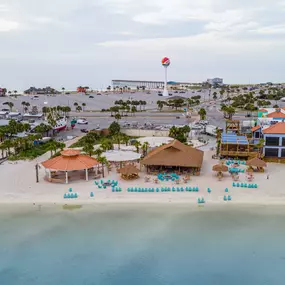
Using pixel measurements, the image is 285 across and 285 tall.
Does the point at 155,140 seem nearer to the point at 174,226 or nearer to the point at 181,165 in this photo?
the point at 181,165

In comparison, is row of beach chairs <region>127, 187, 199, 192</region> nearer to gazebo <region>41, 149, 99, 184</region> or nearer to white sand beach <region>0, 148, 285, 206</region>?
white sand beach <region>0, 148, 285, 206</region>

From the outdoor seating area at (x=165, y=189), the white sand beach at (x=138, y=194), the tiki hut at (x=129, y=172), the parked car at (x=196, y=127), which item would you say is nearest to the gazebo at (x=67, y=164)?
the white sand beach at (x=138, y=194)

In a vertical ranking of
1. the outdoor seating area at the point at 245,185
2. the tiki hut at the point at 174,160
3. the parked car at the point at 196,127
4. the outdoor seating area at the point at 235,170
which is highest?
the parked car at the point at 196,127

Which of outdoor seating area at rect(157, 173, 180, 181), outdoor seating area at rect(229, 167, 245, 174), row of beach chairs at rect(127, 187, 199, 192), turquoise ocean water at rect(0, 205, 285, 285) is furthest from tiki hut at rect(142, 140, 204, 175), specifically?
turquoise ocean water at rect(0, 205, 285, 285)

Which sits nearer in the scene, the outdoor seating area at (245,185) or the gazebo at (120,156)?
the outdoor seating area at (245,185)

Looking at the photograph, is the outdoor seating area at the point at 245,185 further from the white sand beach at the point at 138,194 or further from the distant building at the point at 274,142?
the distant building at the point at 274,142

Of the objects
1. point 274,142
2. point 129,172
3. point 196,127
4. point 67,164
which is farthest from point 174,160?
point 196,127

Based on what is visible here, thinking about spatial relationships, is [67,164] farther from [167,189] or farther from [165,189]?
[167,189]
